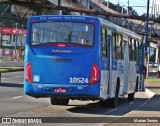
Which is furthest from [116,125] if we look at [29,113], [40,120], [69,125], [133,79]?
[133,79]

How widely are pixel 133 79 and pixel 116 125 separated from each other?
12.6 metres

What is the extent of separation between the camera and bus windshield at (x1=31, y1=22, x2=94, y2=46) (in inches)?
674

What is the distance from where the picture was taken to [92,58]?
16984mm

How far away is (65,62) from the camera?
55.7 ft

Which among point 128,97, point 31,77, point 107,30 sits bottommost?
point 128,97

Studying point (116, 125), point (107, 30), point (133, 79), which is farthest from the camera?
point (133, 79)

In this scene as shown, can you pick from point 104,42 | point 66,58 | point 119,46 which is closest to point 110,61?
point 104,42

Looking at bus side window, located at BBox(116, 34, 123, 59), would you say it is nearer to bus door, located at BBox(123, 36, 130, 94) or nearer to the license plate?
bus door, located at BBox(123, 36, 130, 94)

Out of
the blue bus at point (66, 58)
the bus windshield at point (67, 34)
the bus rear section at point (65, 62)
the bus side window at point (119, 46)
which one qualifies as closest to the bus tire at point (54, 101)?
the blue bus at point (66, 58)

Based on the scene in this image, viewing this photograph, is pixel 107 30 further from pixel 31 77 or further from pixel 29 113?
pixel 29 113

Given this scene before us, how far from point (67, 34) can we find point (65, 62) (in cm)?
92

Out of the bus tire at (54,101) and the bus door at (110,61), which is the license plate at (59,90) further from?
the bus tire at (54,101)

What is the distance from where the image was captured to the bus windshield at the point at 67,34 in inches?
674

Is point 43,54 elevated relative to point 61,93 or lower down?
elevated
